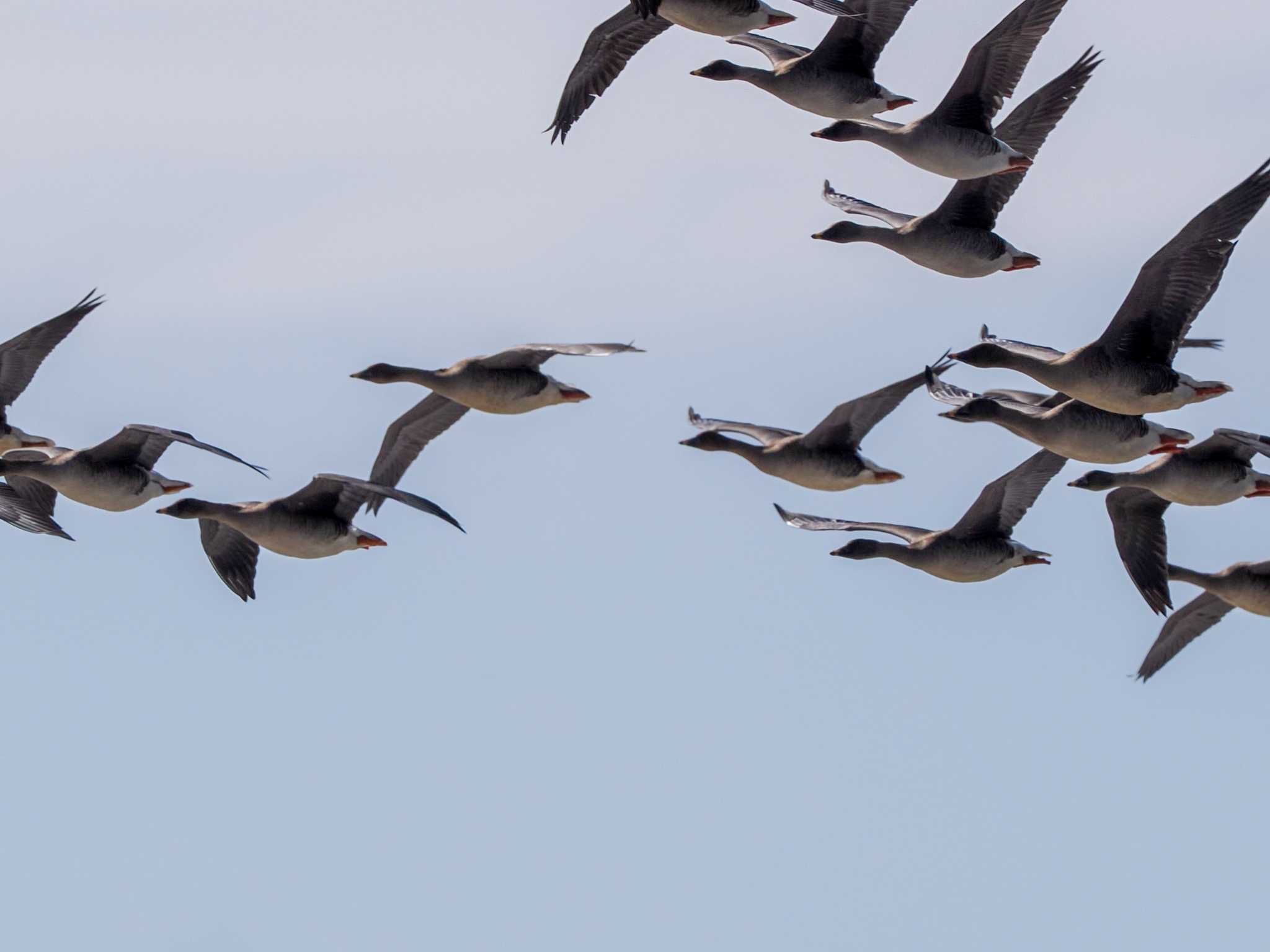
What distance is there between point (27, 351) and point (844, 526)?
30.8 ft

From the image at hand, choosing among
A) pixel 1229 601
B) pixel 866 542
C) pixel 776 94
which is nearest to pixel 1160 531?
pixel 1229 601

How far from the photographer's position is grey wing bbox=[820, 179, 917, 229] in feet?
95.5

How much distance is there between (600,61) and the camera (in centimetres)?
2955

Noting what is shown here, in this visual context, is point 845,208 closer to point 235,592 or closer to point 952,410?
point 952,410

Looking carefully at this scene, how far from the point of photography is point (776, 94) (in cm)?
2856

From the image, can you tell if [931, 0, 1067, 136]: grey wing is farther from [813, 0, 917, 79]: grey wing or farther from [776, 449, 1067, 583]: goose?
[776, 449, 1067, 583]: goose

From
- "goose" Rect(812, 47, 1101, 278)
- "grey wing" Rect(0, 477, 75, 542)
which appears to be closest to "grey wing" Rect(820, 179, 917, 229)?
"goose" Rect(812, 47, 1101, 278)

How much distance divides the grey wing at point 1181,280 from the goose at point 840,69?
4.05 m

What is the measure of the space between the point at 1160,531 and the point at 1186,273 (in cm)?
492

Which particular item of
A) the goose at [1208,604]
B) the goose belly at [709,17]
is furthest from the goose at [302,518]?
the goose at [1208,604]

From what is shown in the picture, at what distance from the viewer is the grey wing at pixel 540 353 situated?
25.9 m

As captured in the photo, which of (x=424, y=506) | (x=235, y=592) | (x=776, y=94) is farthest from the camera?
(x=235, y=592)

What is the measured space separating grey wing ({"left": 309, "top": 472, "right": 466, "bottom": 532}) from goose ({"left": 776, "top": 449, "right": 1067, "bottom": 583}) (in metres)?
4.60

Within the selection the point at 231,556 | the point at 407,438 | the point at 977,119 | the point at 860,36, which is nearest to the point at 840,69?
the point at 860,36
